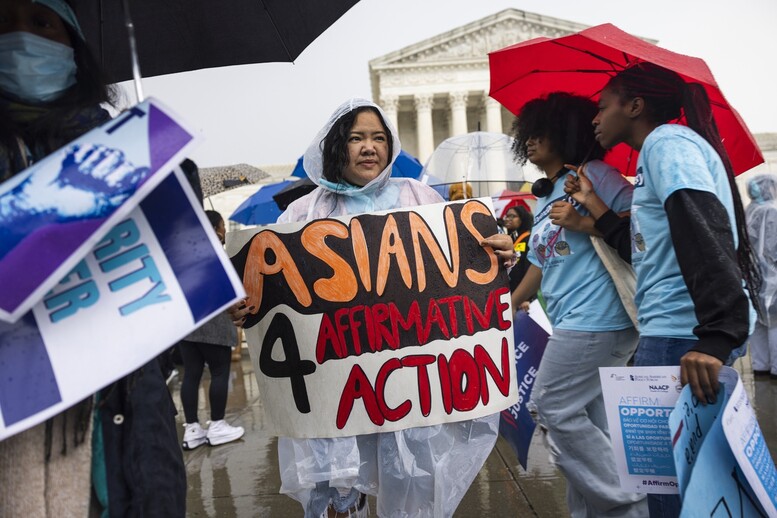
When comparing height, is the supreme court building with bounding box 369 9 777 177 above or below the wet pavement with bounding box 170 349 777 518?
above

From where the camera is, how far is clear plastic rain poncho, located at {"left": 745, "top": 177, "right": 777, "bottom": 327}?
17.8 ft

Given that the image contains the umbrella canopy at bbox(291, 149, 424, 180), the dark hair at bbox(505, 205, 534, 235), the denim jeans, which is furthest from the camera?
the dark hair at bbox(505, 205, 534, 235)

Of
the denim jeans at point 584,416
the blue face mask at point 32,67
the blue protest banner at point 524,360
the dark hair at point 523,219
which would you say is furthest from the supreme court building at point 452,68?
the blue face mask at point 32,67

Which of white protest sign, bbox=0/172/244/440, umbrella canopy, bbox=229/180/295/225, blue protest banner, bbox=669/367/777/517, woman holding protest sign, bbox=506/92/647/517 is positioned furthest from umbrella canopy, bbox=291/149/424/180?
white protest sign, bbox=0/172/244/440

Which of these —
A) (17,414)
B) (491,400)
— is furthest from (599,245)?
(17,414)

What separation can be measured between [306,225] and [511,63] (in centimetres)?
134

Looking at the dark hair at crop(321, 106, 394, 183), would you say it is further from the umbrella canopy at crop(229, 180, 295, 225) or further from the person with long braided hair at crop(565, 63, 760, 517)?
the umbrella canopy at crop(229, 180, 295, 225)

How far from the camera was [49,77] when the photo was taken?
1.24m

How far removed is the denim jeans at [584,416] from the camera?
2.30 metres

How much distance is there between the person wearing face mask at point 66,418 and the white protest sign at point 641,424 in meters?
1.17

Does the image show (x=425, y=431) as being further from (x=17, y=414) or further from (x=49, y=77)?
(x=49, y=77)

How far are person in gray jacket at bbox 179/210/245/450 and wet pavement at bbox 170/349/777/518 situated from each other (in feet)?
0.31

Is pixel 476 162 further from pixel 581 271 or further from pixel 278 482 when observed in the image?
pixel 581 271

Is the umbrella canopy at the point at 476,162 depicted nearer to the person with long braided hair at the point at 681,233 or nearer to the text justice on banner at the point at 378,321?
the person with long braided hair at the point at 681,233
